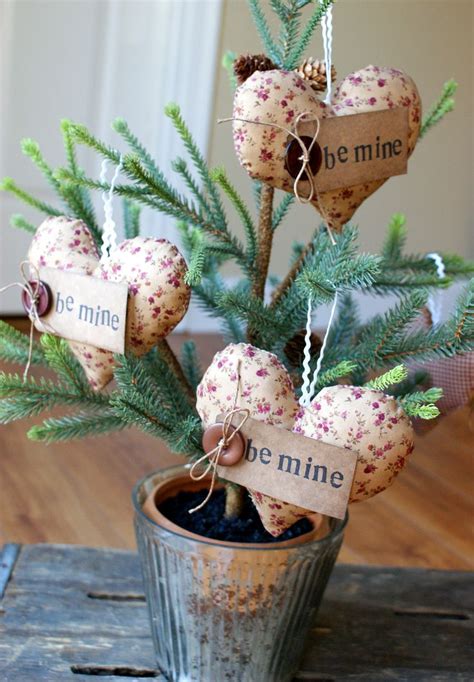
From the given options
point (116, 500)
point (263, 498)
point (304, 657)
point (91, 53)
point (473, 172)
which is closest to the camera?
point (263, 498)

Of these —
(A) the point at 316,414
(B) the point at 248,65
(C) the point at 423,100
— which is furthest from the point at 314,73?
Result: (C) the point at 423,100

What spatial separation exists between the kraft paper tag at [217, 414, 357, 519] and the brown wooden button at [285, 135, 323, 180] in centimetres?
17

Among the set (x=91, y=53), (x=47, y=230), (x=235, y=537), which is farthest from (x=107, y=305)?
(x=91, y=53)

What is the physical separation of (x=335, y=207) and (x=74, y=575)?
0.41 meters

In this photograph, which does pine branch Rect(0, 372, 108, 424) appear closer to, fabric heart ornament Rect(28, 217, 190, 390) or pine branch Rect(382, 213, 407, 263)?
fabric heart ornament Rect(28, 217, 190, 390)

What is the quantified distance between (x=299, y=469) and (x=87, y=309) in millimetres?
179

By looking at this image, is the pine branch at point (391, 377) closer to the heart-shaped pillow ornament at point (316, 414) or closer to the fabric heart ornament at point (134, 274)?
the heart-shaped pillow ornament at point (316, 414)

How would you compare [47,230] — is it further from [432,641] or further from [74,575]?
[432,641]

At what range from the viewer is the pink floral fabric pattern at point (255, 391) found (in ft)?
1.77

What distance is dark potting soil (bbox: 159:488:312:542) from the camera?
25.8 inches

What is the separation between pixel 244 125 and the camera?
1.84 feet

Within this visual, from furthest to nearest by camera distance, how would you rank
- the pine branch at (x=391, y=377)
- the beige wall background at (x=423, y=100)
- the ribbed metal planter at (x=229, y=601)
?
1. the beige wall background at (x=423, y=100)
2. the ribbed metal planter at (x=229, y=601)
3. the pine branch at (x=391, y=377)

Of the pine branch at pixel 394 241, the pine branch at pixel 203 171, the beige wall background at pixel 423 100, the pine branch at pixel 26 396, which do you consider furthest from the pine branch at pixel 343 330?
the beige wall background at pixel 423 100

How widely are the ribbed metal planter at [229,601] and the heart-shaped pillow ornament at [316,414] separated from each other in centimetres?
6
